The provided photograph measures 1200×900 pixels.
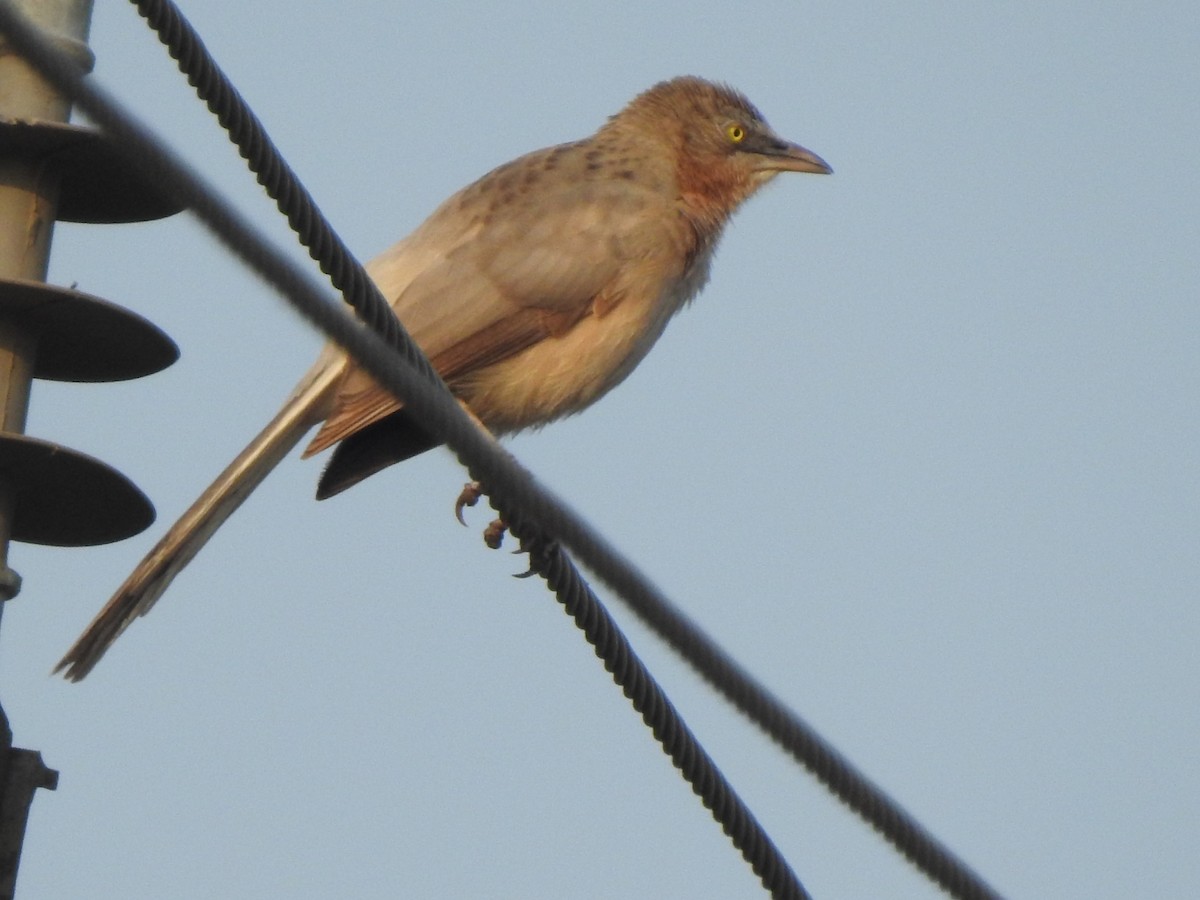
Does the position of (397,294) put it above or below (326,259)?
above

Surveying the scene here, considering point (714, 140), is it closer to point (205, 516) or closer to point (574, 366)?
point (574, 366)

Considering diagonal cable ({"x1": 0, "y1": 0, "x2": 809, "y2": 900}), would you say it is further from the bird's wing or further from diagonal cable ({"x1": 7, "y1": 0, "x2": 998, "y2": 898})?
the bird's wing

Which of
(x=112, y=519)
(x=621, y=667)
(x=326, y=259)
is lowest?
(x=621, y=667)

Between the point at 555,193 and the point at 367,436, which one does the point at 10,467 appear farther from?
the point at 555,193

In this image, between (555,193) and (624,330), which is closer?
(624,330)

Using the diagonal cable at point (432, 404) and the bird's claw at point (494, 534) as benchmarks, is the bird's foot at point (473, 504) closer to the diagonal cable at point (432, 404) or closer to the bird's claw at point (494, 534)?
the bird's claw at point (494, 534)

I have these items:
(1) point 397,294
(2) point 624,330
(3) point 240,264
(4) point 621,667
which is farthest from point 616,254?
(3) point 240,264
